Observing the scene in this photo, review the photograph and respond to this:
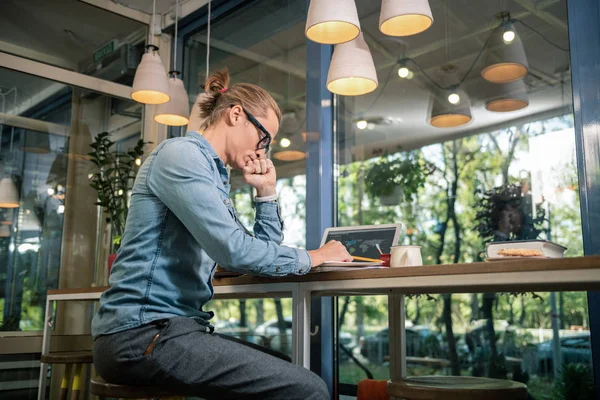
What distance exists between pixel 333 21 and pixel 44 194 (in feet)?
8.77

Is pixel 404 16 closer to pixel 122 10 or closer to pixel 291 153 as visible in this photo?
pixel 291 153

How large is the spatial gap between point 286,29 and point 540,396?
8.25 ft

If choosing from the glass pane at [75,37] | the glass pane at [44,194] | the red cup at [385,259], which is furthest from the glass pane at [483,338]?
the glass pane at [75,37]

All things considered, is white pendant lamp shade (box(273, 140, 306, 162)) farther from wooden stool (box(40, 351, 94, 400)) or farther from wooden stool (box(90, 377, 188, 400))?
wooden stool (box(90, 377, 188, 400))

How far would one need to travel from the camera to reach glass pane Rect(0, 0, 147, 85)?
13.5 ft

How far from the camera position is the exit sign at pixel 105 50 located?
4.46 meters

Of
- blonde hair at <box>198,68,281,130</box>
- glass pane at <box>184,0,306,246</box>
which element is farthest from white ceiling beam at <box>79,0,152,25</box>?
blonde hair at <box>198,68,281,130</box>

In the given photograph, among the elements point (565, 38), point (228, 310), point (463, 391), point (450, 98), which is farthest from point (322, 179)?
point (463, 391)

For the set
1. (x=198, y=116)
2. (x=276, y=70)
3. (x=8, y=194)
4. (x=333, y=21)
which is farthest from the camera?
(x=8, y=194)

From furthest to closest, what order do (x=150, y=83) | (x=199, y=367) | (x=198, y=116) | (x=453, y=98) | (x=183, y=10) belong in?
(x=183, y=10), (x=150, y=83), (x=453, y=98), (x=198, y=116), (x=199, y=367)

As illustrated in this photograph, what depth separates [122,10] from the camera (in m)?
4.54

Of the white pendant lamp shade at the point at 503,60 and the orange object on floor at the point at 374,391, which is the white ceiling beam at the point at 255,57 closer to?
the white pendant lamp shade at the point at 503,60

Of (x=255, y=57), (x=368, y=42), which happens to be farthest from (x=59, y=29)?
(x=368, y=42)

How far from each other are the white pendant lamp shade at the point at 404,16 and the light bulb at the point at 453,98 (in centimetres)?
72
